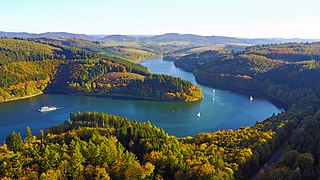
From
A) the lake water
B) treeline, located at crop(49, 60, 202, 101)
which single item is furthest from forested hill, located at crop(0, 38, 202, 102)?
the lake water

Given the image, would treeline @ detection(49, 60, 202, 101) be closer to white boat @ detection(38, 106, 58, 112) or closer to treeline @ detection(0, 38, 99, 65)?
treeline @ detection(0, 38, 99, 65)

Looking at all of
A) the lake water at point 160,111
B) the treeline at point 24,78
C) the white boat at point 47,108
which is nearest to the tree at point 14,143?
the lake water at point 160,111

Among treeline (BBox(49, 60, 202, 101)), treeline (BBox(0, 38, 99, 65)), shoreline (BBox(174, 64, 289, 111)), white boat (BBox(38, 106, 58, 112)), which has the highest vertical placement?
treeline (BBox(0, 38, 99, 65))

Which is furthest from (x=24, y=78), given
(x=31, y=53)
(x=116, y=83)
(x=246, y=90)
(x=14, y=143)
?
(x=246, y=90)

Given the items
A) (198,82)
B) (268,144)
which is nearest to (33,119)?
(268,144)

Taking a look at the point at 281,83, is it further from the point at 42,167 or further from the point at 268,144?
the point at 42,167

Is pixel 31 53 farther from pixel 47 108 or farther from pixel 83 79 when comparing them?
pixel 47 108
